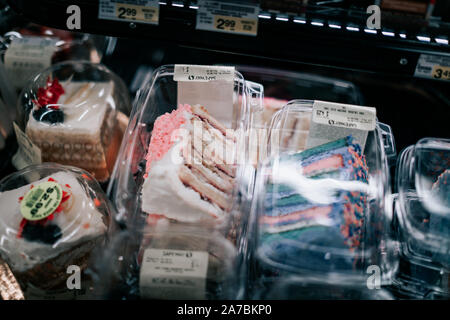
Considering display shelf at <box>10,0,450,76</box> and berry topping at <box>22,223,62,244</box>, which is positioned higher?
display shelf at <box>10,0,450,76</box>

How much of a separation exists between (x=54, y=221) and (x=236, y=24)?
90cm

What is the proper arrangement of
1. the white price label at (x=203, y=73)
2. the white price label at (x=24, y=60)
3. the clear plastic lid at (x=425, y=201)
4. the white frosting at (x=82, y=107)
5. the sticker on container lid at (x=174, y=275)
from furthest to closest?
the white price label at (x=24, y=60), the white frosting at (x=82, y=107), the white price label at (x=203, y=73), the clear plastic lid at (x=425, y=201), the sticker on container lid at (x=174, y=275)

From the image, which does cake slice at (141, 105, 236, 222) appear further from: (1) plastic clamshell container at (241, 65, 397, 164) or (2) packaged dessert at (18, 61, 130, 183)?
(1) plastic clamshell container at (241, 65, 397, 164)

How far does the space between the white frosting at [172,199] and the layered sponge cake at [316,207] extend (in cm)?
21

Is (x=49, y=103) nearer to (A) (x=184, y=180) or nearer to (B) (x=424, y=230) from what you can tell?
(A) (x=184, y=180)

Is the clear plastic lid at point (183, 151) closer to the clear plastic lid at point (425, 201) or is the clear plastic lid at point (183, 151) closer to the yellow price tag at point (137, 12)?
the yellow price tag at point (137, 12)

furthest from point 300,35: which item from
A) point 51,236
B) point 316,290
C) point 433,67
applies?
point 51,236

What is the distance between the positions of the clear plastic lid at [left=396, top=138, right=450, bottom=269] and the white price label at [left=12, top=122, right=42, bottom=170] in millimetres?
1399

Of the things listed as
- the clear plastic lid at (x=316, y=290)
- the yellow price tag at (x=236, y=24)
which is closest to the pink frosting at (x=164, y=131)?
the yellow price tag at (x=236, y=24)

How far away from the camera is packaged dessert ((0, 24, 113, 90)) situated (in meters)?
1.97

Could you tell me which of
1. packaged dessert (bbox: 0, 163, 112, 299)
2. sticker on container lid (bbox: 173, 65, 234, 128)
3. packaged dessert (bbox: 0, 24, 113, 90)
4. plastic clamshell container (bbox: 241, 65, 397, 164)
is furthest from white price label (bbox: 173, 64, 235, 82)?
packaged dessert (bbox: 0, 24, 113, 90)

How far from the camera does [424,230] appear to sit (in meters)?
1.31

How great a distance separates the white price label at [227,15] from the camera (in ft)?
4.47
